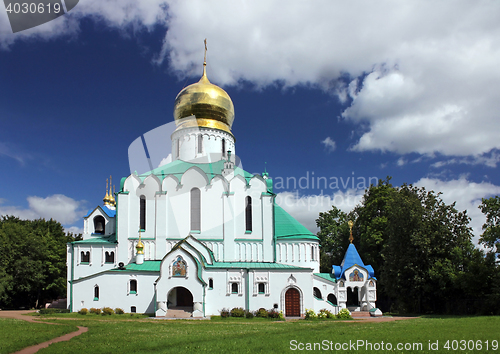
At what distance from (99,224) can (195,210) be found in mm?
7465

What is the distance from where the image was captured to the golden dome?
33062 millimetres

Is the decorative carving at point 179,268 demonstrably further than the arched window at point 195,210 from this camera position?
No

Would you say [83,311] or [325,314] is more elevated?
[83,311]

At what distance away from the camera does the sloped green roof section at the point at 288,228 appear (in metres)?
28.6

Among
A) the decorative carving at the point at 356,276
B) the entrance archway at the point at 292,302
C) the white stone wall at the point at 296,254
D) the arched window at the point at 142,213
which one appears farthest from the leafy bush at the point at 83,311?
the decorative carving at the point at 356,276

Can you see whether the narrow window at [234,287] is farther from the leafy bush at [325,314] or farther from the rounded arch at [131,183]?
the rounded arch at [131,183]

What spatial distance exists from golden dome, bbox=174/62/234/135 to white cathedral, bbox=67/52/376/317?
6.55 ft

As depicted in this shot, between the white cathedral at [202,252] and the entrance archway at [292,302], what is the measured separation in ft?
0.19

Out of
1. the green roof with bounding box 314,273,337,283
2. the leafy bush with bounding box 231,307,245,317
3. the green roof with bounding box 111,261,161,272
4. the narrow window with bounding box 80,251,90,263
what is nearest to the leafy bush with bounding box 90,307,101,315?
the green roof with bounding box 111,261,161,272

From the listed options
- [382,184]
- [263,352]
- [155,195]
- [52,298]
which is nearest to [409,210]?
[382,184]

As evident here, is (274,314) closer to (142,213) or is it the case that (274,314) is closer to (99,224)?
(142,213)

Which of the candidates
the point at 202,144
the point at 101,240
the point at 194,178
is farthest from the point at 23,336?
the point at 202,144

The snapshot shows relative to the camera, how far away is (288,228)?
95.9ft

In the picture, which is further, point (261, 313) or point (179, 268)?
point (179, 268)
